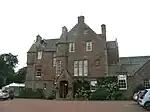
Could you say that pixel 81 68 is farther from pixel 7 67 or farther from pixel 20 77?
pixel 7 67

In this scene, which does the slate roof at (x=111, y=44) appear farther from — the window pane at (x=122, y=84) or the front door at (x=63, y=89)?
the front door at (x=63, y=89)

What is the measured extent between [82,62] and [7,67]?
4635 centimetres

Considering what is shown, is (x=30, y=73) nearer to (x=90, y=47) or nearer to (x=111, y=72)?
(x=90, y=47)

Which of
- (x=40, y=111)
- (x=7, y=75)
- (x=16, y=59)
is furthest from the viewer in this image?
(x=16, y=59)

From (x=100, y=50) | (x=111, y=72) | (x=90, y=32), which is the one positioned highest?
(x=90, y=32)

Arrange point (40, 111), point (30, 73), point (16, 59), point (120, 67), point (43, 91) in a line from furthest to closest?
point (16, 59), point (30, 73), point (43, 91), point (120, 67), point (40, 111)

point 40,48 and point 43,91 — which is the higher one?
point 40,48

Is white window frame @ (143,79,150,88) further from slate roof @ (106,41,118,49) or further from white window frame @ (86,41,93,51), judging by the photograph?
white window frame @ (86,41,93,51)

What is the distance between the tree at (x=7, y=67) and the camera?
78.5 metres

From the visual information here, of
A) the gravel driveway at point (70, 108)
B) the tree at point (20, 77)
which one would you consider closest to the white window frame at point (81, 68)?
the gravel driveway at point (70, 108)

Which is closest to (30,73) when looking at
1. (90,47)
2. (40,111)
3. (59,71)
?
(59,71)

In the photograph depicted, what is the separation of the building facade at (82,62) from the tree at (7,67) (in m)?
28.0

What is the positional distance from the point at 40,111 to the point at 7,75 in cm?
6428

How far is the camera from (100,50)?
151ft
